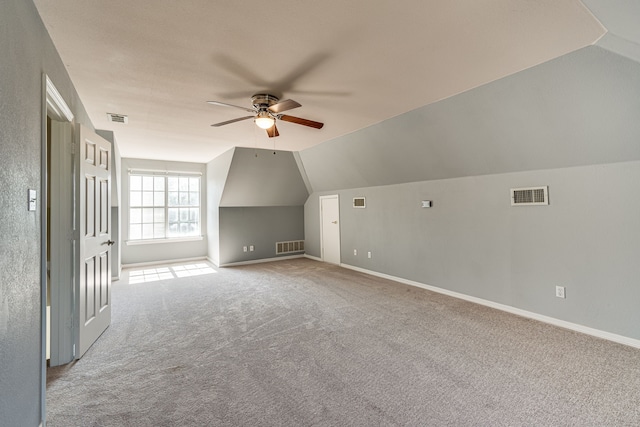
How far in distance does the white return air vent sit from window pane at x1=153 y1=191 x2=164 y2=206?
7.26 metres

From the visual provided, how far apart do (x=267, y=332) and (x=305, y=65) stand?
9.10 ft

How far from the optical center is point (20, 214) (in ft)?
4.83

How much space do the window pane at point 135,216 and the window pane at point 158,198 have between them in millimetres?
385

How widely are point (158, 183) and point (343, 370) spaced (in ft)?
21.6

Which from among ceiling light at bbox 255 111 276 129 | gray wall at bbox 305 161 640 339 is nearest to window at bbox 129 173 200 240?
gray wall at bbox 305 161 640 339

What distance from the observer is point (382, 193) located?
5.58 m

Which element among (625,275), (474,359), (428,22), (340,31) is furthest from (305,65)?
(625,275)

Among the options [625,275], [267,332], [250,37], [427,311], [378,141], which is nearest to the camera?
[250,37]

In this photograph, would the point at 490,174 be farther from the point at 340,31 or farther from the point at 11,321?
the point at 11,321

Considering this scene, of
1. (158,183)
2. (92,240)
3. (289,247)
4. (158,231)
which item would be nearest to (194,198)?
(158,183)

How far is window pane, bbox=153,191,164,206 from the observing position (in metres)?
7.09

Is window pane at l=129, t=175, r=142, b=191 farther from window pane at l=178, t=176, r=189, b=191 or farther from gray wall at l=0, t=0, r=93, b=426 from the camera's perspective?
gray wall at l=0, t=0, r=93, b=426

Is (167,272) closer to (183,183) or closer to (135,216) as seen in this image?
(135,216)

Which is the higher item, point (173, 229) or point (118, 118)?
point (118, 118)
